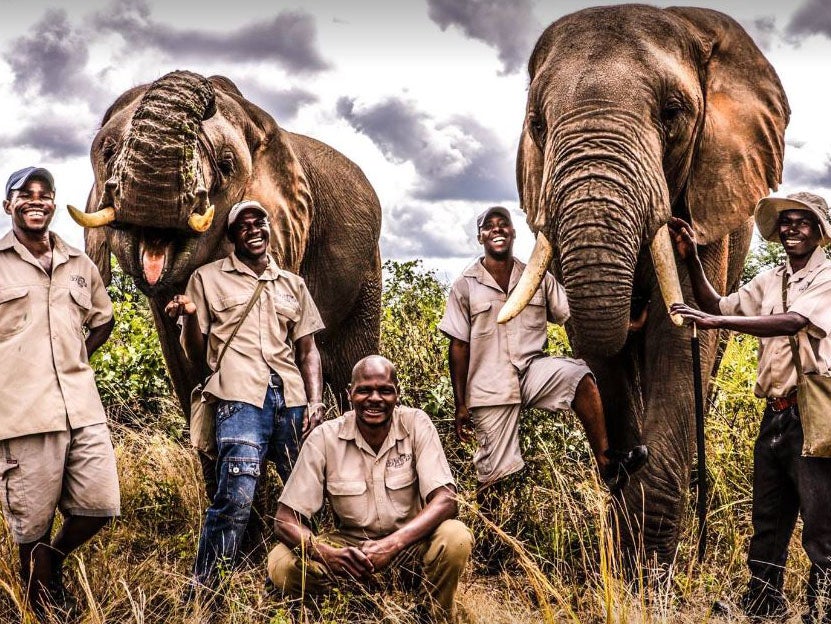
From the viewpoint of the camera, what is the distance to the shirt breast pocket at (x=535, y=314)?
613 centimetres

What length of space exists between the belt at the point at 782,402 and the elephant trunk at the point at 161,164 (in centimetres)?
303

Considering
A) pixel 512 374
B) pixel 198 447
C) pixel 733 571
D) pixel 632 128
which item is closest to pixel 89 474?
pixel 198 447

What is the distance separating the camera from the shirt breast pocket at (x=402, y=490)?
17.1 ft

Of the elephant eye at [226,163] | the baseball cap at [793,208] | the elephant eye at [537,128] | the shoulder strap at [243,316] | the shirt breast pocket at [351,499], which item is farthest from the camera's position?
the elephant eye at [226,163]

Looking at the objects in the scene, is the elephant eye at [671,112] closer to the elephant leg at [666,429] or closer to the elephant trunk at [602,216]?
the elephant trunk at [602,216]

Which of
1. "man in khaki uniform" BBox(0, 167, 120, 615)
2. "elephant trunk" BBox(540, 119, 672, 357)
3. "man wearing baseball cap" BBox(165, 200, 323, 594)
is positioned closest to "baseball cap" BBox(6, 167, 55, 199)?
"man in khaki uniform" BBox(0, 167, 120, 615)

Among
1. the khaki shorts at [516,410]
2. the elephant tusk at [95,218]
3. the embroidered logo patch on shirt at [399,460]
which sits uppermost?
the elephant tusk at [95,218]

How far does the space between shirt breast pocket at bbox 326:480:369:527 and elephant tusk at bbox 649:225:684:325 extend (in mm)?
1830

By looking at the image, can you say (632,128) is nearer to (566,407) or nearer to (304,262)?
(566,407)

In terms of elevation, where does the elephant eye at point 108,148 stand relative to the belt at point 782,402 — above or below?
above

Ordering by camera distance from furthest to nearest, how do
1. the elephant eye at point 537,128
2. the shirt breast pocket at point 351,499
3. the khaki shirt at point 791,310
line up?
the elephant eye at point 537,128
the shirt breast pocket at point 351,499
the khaki shirt at point 791,310

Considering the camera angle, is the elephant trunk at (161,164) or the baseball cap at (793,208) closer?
the baseball cap at (793,208)

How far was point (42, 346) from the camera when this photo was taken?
5.14 m

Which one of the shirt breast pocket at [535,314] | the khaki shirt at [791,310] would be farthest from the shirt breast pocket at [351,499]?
the khaki shirt at [791,310]
